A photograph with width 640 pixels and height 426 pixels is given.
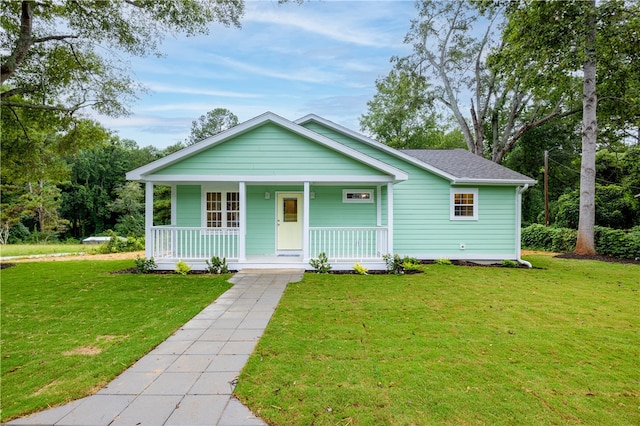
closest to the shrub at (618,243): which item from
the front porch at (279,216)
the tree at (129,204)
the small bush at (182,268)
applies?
the front porch at (279,216)

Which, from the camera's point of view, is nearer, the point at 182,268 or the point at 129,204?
the point at 182,268

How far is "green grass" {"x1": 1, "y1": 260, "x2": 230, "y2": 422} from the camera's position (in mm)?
3094

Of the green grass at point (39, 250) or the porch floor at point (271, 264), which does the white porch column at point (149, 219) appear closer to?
the porch floor at point (271, 264)

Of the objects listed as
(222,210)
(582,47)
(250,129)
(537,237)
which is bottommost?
(537,237)

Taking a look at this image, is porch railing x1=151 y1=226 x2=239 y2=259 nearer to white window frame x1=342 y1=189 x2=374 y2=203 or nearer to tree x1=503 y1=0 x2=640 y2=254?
white window frame x1=342 y1=189 x2=374 y2=203

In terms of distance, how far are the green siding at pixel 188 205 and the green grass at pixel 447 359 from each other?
5.51 m

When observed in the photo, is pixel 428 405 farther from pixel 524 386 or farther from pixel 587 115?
pixel 587 115

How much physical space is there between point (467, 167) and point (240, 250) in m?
8.58

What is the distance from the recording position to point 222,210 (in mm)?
10758

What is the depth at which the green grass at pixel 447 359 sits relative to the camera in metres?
2.69

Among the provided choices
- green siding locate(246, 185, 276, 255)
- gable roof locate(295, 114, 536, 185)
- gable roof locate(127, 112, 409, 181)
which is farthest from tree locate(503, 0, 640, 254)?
green siding locate(246, 185, 276, 255)

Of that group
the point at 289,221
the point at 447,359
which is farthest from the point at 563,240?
the point at 447,359

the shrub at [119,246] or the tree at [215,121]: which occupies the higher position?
the tree at [215,121]

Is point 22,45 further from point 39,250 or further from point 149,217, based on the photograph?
point 39,250
